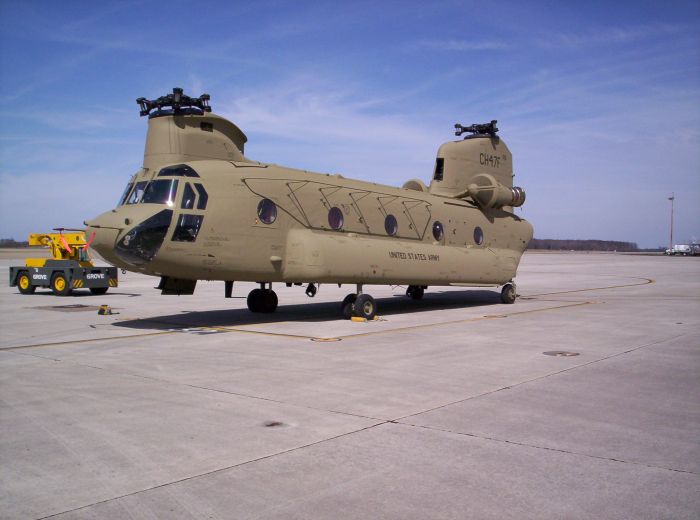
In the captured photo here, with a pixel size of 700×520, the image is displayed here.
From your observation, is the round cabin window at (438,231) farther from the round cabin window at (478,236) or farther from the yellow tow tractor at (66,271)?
the yellow tow tractor at (66,271)

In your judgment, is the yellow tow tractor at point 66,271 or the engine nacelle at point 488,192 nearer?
the engine nacelle at point 488,192

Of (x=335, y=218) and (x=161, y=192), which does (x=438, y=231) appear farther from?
(x=161, y=192)

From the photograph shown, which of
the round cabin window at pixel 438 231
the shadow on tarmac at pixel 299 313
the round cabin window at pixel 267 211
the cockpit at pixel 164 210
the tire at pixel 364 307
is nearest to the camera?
the cockpit at pixel 164 210

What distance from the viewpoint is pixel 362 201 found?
55.7 feet

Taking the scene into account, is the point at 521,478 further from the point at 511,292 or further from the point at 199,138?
the point at 511,292

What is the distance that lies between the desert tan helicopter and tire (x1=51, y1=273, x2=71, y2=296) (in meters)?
9.79

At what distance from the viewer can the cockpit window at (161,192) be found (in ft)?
43.0

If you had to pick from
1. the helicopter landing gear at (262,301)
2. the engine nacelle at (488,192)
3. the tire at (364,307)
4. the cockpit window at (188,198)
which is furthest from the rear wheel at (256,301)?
the engine nacelle at (488,192)

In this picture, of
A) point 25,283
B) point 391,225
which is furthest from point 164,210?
point 25,283

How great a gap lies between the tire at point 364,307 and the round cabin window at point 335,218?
1.97 metres

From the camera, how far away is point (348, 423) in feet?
21.4

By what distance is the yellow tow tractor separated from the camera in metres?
23.3

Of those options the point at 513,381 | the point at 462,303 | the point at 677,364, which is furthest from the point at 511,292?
the point at 513,381

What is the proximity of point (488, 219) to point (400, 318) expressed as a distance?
6.89 metres
